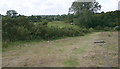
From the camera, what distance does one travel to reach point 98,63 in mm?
3459

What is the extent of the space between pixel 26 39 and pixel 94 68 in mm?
5195

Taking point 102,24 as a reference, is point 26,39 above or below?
below

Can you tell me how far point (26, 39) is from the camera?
7398 millimetres

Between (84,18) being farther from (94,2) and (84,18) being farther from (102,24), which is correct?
(94,2)

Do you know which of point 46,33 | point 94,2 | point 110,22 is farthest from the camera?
point 94,2

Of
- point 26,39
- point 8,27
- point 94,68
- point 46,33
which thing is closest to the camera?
point 94,68

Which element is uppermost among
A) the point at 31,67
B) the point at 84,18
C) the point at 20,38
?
the point at 84,18

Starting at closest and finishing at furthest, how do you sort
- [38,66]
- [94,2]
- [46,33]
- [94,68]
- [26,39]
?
[94,68] → [38,66] → [26,39] → [46,33] → [94,2]

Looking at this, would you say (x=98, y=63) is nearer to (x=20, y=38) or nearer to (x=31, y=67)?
(x=31, y=67)

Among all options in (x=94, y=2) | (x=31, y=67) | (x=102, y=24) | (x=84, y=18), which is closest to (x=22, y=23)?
(x=31, y=67)

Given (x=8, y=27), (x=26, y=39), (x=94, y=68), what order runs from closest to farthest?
(x=94, y=68) → (x=8, y=27) → (x=26, y=39)

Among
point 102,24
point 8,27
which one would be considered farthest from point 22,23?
A: point 102,24

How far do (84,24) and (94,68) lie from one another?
12229 millimetres

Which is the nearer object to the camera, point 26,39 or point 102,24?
point 26,39
